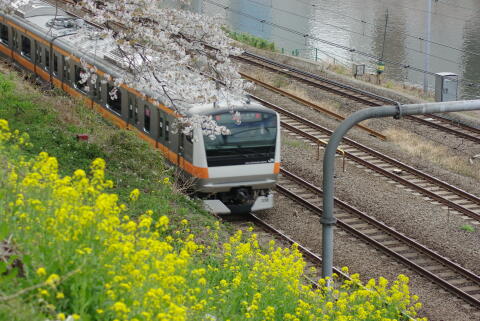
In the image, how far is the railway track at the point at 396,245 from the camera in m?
14.7

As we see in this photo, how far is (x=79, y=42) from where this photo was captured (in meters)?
21.0

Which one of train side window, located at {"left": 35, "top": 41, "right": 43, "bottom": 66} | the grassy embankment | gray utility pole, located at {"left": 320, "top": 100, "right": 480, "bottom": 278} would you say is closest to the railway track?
gray utility pole, located at {"left": 320, "top": 100, "right": 480, "bottom": 278}

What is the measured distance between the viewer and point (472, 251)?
16203mm

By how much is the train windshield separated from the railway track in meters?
2.20

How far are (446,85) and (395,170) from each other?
30.0 ft

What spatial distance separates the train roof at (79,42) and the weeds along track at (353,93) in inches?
331

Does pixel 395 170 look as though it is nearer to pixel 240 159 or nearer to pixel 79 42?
pixel 240 159

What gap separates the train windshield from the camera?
1605 centimetres

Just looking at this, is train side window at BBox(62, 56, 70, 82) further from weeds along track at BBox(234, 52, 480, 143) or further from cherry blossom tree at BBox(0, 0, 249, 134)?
weeds along track at BBox(234, 52, 480, 143)

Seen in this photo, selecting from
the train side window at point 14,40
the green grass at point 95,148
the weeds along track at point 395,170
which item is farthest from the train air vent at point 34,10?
the weeds along track at point 395,170

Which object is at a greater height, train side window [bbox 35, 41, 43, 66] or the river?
train side window [bbox 35, 41, 43, 66]

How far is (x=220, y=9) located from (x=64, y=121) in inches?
1782

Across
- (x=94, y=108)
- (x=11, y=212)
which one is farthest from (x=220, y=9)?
(x=11, y=212)

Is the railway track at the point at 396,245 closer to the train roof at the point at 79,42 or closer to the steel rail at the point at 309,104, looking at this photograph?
the train roof at the point at 79,42
